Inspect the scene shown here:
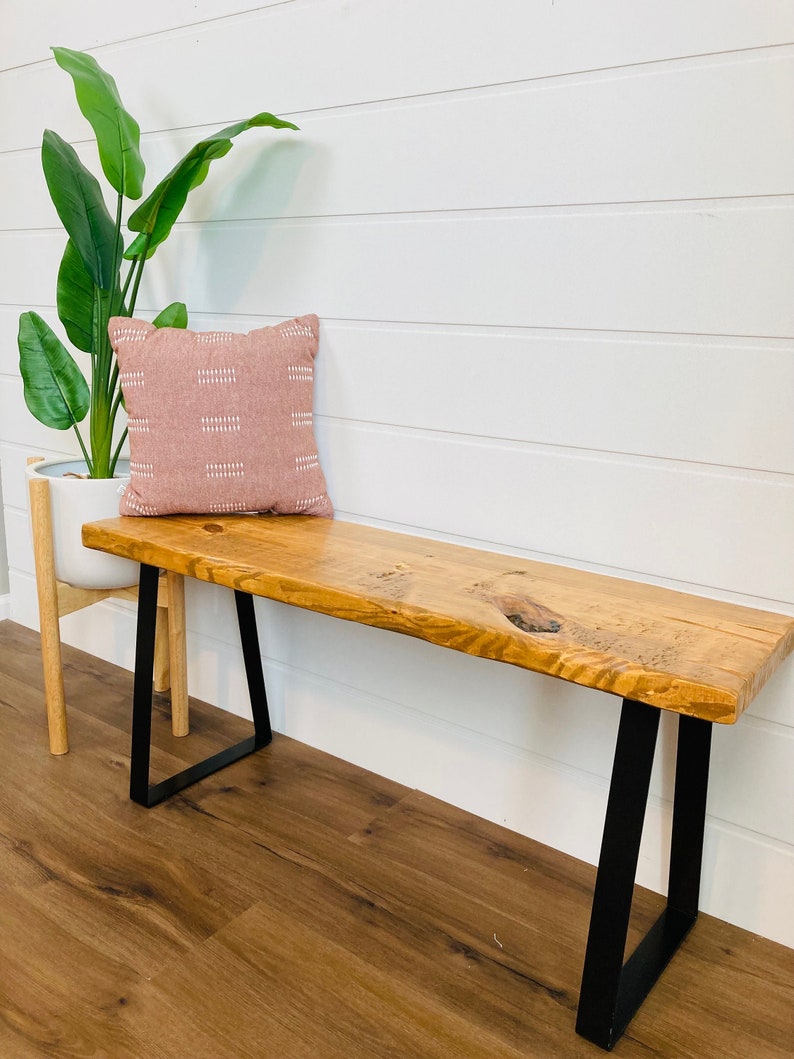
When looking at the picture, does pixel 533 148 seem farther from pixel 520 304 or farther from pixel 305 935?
pixel 305 935

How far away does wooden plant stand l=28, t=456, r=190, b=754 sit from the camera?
74.5 inches

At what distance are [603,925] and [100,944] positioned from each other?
0.76 meters

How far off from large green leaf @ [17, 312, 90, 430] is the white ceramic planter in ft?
0.50

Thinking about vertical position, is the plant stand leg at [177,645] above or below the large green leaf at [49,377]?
below

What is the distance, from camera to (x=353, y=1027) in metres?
1.24

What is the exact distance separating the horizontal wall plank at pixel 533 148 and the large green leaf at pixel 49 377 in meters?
0.43

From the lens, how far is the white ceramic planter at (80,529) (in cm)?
190

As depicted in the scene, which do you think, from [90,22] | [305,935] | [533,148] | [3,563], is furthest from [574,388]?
[3,563]

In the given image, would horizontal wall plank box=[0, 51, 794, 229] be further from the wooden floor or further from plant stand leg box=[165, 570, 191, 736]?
the wooden floor

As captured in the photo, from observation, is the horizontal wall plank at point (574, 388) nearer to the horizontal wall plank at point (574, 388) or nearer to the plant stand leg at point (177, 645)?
the horizontal wall plank at point (574, 388)

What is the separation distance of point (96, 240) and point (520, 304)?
3.00ft

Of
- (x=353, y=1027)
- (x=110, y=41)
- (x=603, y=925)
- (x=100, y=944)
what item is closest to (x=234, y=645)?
(x=100, y=944)

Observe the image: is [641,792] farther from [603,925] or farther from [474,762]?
[474,762]

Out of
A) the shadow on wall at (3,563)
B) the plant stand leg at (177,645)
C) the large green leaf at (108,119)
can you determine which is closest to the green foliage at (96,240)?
the large green leaf at (108,119)
